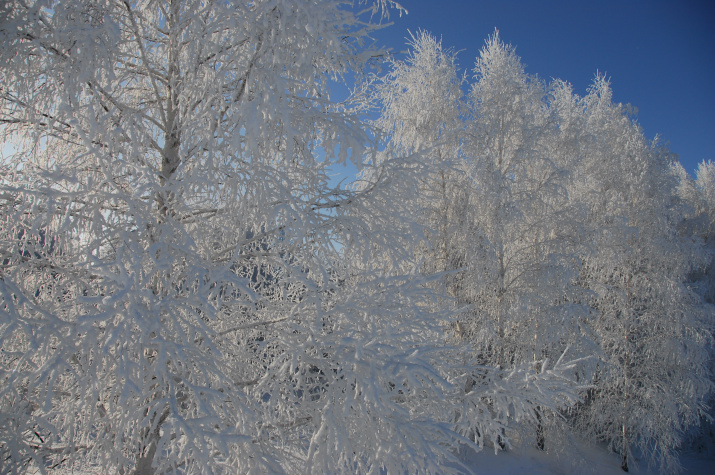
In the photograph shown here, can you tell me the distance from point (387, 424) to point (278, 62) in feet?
7.77

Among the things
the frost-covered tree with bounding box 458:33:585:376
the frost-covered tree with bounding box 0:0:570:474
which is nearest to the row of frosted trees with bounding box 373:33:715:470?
the frost-covered tree with bounding box 458:33:585:376

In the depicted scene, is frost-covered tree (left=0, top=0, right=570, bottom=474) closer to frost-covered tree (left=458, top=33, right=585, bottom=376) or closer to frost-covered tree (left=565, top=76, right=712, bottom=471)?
frost-covered tree (left=458, top=33, right=585, bottom=376)

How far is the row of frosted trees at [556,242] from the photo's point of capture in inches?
297

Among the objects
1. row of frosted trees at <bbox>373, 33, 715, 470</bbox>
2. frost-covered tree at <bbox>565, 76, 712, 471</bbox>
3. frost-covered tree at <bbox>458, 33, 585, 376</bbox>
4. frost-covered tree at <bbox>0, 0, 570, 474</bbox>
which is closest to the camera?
frost-covered tree at <bbox>0, 0, 570, 474</bbox>

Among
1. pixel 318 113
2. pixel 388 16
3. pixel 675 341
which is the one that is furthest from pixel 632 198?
pixel 318 113

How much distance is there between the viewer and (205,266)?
216 centimetres

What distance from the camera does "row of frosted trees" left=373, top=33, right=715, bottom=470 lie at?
297 inches

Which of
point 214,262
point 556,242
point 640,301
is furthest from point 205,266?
point 640,301

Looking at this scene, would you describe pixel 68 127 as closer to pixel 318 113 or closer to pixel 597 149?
pixel 318 113

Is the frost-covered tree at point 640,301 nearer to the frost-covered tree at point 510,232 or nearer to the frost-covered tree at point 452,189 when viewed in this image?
the frost-covered tree at point 510,232

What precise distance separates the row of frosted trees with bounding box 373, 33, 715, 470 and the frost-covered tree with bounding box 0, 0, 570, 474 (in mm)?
4390

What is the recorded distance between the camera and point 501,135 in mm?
8188

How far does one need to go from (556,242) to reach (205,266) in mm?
7835

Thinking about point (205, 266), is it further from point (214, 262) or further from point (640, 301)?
point (640, 301)
